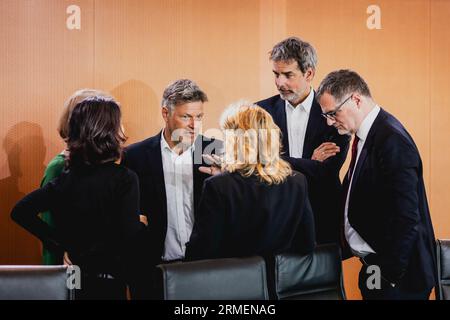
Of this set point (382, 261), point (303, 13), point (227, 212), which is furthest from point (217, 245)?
point (303, 13)

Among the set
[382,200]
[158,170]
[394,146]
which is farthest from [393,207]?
[158,170]

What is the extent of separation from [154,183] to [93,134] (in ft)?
2.14

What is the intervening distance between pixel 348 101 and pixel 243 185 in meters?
0.75

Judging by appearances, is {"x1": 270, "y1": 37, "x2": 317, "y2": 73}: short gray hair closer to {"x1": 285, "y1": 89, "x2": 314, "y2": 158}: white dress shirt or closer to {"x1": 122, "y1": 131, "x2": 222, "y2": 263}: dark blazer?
{"x1": 285, "y1": 89, "x2": 314, "y2": 158}: white dress shirt

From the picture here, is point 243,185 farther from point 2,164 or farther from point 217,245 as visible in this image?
point 2,164

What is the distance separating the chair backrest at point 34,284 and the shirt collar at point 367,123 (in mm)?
1446

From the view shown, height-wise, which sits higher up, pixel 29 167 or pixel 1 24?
pixel 1 24

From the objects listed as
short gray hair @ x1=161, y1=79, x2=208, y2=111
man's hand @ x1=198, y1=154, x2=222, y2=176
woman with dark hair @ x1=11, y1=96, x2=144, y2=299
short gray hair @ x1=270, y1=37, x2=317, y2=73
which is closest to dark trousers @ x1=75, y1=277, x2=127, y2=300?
woman with dark hair @ x1=11, y1=96, x2=144, y2=299

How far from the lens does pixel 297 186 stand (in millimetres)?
2219

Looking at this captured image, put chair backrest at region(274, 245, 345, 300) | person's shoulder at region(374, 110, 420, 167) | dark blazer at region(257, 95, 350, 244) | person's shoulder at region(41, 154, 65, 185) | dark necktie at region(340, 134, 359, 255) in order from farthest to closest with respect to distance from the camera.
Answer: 1. dark blazer at region(257, 95, 350, 244)
2. dark necktie at region(340, 134, 359, 255)
3. person's shoulder at region(41, 154, 65, 185)
4. person's shoulder at region(374, 110, 420, 167)
5. chair backrest at region(274, 245, 345, 300)

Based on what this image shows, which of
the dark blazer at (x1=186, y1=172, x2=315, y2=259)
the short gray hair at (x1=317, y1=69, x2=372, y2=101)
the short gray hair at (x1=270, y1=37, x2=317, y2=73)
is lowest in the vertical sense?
the dark blazer at (x1=186, y1=172, x2=315, y2=259)

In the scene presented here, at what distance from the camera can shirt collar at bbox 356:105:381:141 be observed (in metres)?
2.48

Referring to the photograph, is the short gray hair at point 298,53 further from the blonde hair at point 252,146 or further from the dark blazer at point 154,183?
the blonde hair at point 252,146

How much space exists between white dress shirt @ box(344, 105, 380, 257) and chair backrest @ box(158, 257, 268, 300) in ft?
2.24
